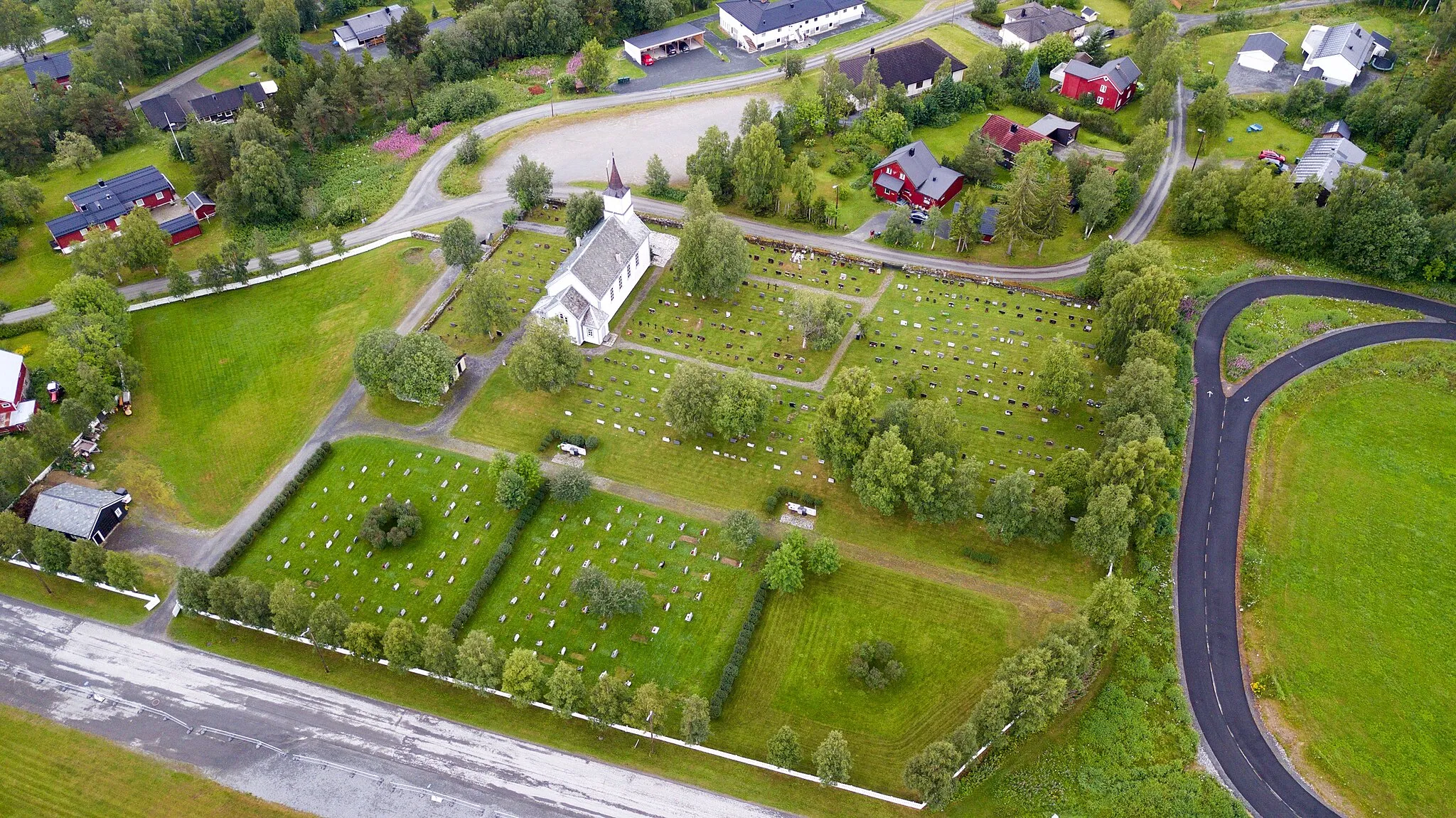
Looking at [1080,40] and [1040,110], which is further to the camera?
[1080,40]

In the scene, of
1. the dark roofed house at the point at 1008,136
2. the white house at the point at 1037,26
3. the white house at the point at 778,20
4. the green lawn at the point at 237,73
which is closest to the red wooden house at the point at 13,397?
the green lawn at the point at 237,73

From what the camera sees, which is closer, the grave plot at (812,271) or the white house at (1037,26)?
the grave plot at (812,271)

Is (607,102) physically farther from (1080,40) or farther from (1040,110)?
(1080,40)

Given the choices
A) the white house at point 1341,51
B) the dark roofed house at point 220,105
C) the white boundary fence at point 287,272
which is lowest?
the white house at point 1341,51

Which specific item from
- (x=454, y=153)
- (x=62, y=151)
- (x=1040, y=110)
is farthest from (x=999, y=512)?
(x=62, y=151)

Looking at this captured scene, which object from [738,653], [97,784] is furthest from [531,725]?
[97,784]

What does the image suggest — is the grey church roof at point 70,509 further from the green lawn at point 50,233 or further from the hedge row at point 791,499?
the hedge row at point 791,499
